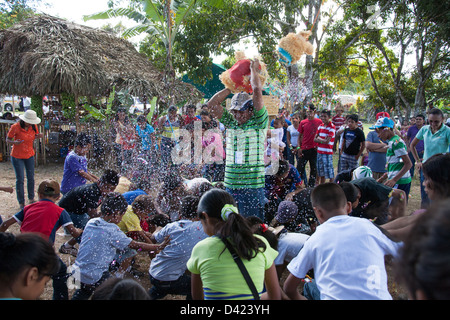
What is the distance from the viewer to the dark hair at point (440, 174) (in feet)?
8.50

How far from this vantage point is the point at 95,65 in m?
11.3

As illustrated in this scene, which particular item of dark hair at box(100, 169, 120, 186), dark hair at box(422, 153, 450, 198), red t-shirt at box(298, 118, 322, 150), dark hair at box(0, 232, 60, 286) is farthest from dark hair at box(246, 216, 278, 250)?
red t-shirt at box(298, 118, 322, 150)

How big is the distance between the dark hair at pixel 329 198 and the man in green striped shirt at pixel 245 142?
125 cm

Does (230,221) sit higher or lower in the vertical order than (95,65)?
lower

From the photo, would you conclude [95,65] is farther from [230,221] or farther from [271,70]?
[230,221]

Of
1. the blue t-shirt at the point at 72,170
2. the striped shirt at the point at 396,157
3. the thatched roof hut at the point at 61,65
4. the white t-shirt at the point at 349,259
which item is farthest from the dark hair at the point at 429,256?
the thatched roof hut at the point at 61,65

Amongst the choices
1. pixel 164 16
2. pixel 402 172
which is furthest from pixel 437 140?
pixel 164 16

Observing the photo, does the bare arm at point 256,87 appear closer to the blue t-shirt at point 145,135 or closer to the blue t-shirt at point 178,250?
the blue t-shirt at point 178,250

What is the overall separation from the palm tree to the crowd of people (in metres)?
2.76

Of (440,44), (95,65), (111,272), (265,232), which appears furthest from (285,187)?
(440,44)

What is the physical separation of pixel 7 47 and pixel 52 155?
372cm

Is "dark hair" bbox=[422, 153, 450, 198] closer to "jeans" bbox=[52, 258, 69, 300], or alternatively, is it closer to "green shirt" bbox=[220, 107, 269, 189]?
"green shirt" bbox=[220, 107, 269, 189]

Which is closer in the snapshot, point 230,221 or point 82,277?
point 230,221

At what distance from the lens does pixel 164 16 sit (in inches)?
337
